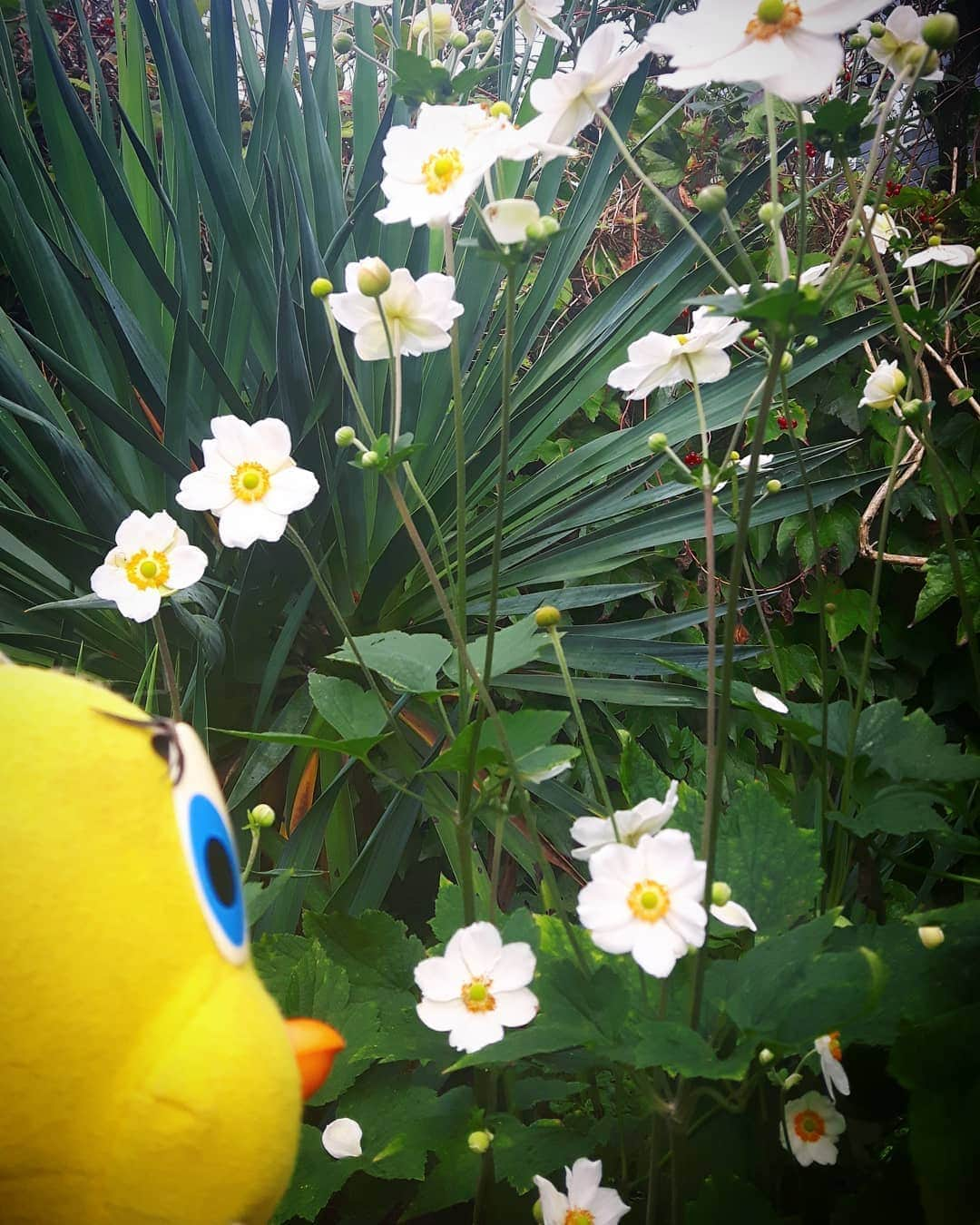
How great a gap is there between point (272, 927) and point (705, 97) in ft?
5.19

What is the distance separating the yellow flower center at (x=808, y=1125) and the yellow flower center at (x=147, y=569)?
0.48 meters

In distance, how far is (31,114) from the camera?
78.6 inches

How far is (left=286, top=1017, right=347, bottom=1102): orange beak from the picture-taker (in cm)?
32

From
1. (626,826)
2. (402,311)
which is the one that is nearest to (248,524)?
(402,311)

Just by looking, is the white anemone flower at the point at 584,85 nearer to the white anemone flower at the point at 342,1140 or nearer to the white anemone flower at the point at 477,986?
the white anemone flower at the point at 477,986

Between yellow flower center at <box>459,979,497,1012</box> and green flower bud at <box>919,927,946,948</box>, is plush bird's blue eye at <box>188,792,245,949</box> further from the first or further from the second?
green flower bud at <box>919,927,946,948</box>

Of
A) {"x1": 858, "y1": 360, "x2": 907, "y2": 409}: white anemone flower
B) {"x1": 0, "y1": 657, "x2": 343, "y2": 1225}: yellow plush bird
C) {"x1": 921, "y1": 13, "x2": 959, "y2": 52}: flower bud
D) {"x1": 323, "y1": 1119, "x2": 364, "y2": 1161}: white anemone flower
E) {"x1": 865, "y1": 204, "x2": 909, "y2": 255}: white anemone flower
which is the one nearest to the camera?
{"x1": 0, "y1": 657, "x2": 343, "y2": 1225}: yellow plush bird

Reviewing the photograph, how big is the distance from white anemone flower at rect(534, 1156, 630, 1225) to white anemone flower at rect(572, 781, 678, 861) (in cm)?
15

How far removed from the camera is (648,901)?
358 mm

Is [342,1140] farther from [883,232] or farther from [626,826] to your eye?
[883,232]

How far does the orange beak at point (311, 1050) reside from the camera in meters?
0.32

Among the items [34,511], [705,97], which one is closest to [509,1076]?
[34,511]

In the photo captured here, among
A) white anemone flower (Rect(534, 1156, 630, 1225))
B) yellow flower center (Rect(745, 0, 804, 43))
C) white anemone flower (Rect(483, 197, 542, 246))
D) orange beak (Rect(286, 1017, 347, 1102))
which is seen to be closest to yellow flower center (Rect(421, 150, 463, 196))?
white anemone flower (Rect(483, 197, 542, 246))

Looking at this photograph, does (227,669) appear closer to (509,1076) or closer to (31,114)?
(509,1076)
